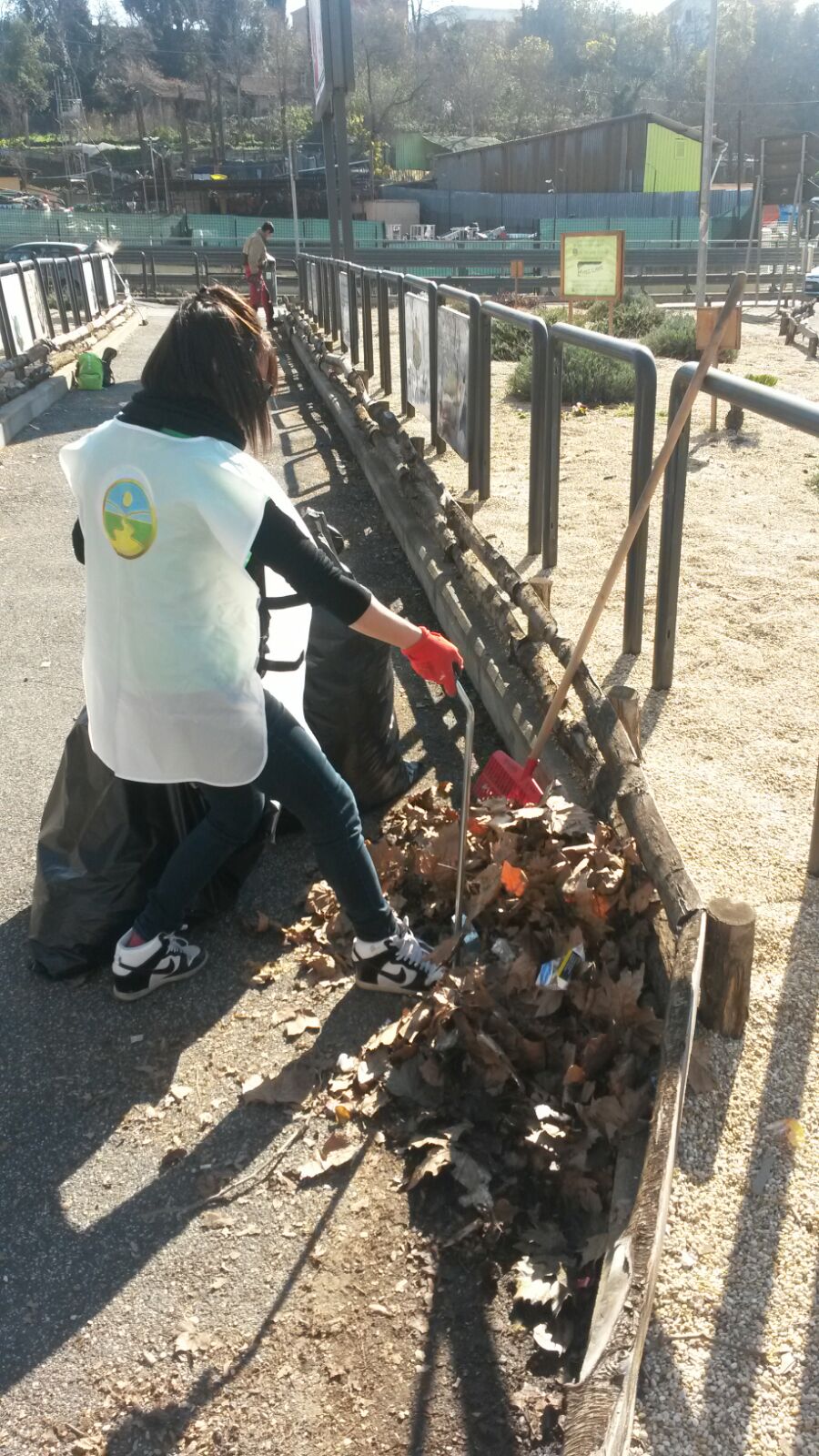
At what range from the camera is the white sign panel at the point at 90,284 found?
22.2 meters

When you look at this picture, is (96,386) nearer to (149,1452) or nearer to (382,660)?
(382,660)

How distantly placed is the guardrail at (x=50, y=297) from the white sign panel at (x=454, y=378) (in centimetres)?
815

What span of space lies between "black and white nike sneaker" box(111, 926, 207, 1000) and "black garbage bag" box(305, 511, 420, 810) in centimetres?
104

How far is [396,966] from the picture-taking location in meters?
3.21

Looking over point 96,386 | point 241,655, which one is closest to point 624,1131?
point 241,655

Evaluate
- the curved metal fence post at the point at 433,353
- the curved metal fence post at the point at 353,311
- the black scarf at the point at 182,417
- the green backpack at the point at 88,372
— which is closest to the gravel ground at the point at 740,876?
the curved metal fence post at the point at 433,353

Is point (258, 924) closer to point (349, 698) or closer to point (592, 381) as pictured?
point (349, 698)

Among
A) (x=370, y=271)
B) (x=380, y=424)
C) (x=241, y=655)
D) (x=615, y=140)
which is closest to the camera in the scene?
(x=241, y=655)

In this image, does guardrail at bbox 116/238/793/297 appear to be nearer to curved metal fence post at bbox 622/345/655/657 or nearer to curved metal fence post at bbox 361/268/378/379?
curved metal fence post at bbox 361/268/378/379

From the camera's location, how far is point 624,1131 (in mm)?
2477

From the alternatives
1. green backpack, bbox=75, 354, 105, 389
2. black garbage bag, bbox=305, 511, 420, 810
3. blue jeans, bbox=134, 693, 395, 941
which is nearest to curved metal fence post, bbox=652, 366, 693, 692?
black garbage bag, bbox=305, 511, 420, 810

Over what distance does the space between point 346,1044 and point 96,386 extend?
14133mm

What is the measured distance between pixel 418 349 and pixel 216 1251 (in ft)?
24.8

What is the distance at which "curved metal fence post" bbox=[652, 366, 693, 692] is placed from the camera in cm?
415
